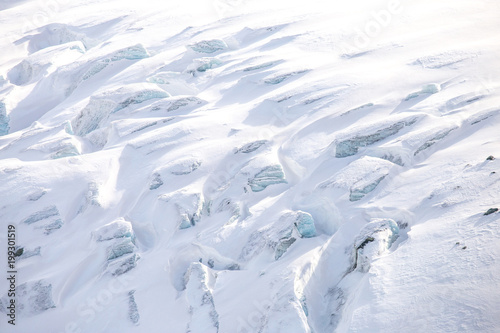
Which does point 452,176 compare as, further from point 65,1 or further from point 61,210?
point 65,1

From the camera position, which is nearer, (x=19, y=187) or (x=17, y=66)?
(x=19, y=187)

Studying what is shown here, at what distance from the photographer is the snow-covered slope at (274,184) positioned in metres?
8.29

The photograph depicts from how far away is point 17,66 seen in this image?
25.1 m

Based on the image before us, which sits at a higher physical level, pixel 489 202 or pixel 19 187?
pixel 489 202

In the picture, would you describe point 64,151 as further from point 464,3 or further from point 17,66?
point 464,3

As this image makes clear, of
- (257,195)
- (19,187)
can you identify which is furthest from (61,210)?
(257,195)

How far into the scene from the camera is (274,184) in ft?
39.8

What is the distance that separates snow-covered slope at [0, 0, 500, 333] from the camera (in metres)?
8.29

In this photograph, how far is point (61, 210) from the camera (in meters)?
13.0

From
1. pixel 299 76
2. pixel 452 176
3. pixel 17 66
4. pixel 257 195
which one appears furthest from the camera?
pixel 17 66

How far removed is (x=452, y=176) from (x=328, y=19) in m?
13.4

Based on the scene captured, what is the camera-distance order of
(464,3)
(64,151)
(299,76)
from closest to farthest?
(64,151) < (299,76) < (464,3)

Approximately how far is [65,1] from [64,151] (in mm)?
25587

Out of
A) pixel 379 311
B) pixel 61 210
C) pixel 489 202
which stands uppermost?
pixel 489 202
